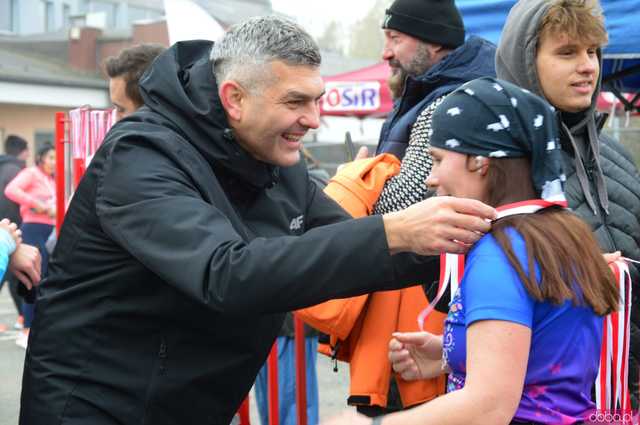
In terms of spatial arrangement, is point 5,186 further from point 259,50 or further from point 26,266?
point 259,50

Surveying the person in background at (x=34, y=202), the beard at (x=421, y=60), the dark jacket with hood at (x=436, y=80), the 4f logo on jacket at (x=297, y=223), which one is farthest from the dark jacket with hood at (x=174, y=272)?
the person in background at (x=34, y=202)

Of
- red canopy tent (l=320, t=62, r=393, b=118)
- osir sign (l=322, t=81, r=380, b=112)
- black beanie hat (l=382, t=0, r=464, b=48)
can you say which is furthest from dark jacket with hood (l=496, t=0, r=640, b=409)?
osir sign (l=322, t=81, r=380, b=112)

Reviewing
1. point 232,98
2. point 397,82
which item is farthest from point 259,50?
point 397,82

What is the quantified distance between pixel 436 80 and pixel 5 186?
26.2ft

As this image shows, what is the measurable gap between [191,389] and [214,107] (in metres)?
0.78

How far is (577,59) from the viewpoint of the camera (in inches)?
124

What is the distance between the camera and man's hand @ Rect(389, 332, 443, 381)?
2.69 m

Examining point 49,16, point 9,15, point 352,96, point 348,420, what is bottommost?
point 49,16

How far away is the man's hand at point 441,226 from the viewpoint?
2084 mm

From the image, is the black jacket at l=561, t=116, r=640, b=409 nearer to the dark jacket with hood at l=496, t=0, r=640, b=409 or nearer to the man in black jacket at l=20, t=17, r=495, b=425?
the dark jacket with hood at l=496, t=0, r=640, b=409

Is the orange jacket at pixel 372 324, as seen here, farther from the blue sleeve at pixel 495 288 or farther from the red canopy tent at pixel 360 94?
the red canopy tent at pixel 360 94

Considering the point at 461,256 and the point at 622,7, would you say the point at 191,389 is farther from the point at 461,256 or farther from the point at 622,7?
the point at 622,7

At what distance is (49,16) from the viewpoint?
42344 mm

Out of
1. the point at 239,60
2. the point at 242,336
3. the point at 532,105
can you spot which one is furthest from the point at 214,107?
the point at 532,105
